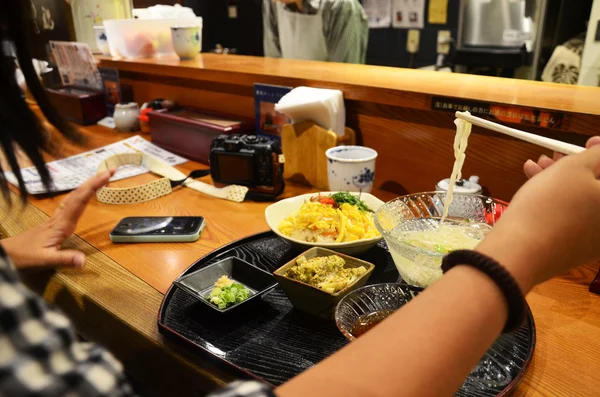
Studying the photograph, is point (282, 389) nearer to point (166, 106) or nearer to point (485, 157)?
point (485, 157)

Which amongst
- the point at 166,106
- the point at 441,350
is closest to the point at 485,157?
Answer: the point at 441,350

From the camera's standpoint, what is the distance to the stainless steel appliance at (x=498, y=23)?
11.8 feet

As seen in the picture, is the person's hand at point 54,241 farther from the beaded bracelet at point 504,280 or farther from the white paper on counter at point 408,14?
the white paper on counter at point 408,14

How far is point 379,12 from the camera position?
189 inches

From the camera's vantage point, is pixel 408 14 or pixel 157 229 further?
pixel 408 14

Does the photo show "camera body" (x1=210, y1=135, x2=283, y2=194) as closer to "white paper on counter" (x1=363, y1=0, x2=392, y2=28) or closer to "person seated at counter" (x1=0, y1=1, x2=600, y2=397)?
"person seated at counter" (x1=0, y1=1, x2=600, y2=397)

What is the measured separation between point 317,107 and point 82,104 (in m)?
1.69

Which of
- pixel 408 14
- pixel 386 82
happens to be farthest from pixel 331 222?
pixel 408 14

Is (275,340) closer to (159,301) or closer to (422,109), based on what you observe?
(159,301)

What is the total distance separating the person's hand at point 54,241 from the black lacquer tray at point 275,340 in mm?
352

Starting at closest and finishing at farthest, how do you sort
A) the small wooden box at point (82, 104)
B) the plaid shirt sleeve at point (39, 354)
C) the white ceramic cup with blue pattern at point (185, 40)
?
the plaid shirt sleeve at point (39, 354), the white ceramic cup with blue pattern at point (185, 40), the small wooden box at point (82, 104)

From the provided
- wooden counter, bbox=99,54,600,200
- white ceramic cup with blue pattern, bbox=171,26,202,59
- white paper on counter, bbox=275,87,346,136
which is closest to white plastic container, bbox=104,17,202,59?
white ceramic cup with blue pattern, bbox=171,26,202,59

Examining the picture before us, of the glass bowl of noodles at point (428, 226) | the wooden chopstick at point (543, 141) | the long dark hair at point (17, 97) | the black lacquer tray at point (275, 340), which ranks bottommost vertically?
the black lacquer tray at point (275, 340)

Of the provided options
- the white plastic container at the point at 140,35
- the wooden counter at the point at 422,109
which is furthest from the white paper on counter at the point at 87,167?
the white plastic container at the point at 140,35
